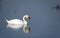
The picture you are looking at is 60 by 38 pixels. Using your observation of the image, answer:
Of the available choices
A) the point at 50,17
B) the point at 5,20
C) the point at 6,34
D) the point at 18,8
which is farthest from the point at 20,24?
the point at 18,8

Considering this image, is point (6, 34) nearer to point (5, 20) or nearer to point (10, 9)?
point (5, 20)

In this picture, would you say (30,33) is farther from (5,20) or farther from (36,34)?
(5,20)

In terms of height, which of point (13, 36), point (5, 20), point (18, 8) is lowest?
point (13, 36)

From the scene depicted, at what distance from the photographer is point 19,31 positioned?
5.70 meters

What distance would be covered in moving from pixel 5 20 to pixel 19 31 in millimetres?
1117

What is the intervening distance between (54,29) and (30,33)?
51 centimetres

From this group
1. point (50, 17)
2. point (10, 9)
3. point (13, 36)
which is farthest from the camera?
point (10, 9)

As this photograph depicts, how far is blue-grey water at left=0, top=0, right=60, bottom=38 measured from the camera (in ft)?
18.1

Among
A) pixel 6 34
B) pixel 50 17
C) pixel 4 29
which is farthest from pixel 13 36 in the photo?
pixel 50 17

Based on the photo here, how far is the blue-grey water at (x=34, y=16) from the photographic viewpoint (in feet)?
18.1

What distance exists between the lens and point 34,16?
23.5 ft

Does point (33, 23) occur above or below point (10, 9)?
below

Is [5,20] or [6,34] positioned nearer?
[6,34]

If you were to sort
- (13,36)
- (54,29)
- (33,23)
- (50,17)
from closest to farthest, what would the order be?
(13,36)
(54,29)
(33,23)
(50,17)
